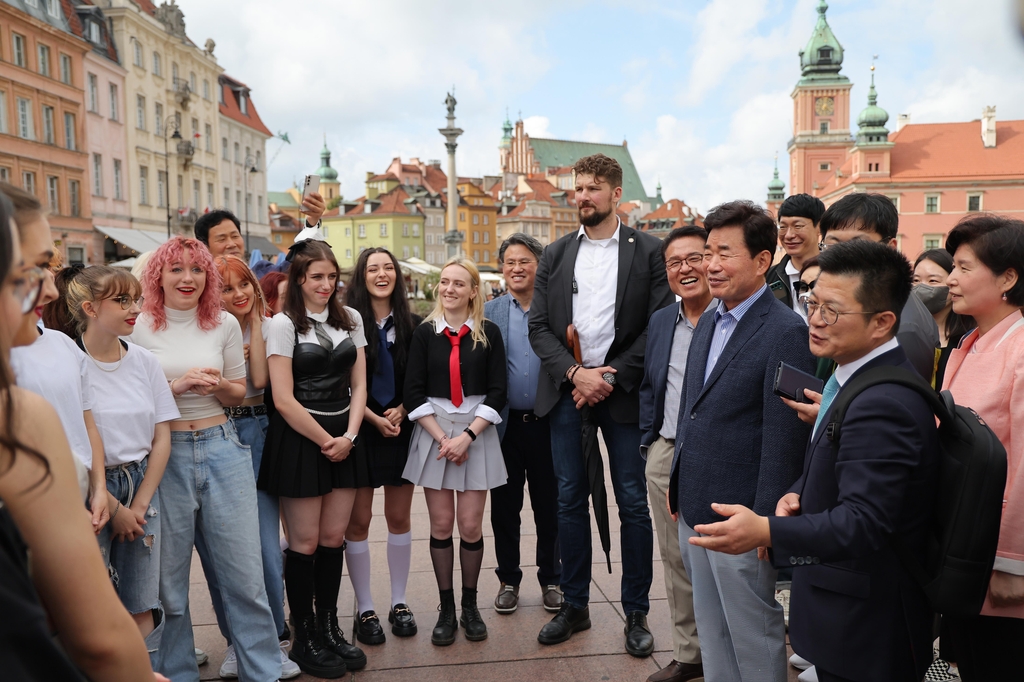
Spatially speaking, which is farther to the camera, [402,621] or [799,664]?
[402,621]

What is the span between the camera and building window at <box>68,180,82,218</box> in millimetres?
33500

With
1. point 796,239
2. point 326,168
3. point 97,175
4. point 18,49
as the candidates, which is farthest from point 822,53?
point 796,239

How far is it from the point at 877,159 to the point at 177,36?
2567 inches

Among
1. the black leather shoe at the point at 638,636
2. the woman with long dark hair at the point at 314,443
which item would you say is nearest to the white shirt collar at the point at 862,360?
the black leather shoe at the point at 638,636

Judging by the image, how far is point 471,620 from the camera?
15.2ft

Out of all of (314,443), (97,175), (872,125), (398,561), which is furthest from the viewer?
(872,125)

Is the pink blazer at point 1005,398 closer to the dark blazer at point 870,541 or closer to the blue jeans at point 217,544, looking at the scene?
the dark blazer at point 870,541

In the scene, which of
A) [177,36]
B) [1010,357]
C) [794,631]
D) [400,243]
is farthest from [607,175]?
[400,243]

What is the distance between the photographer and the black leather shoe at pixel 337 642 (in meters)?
4.24

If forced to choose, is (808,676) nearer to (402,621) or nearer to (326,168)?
(402,621)

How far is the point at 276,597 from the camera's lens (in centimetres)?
448

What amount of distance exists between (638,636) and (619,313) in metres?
1.89

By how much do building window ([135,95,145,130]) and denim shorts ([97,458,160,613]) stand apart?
136 feet

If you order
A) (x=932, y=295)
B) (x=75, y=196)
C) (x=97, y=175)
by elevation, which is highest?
(x=97, y=175)
